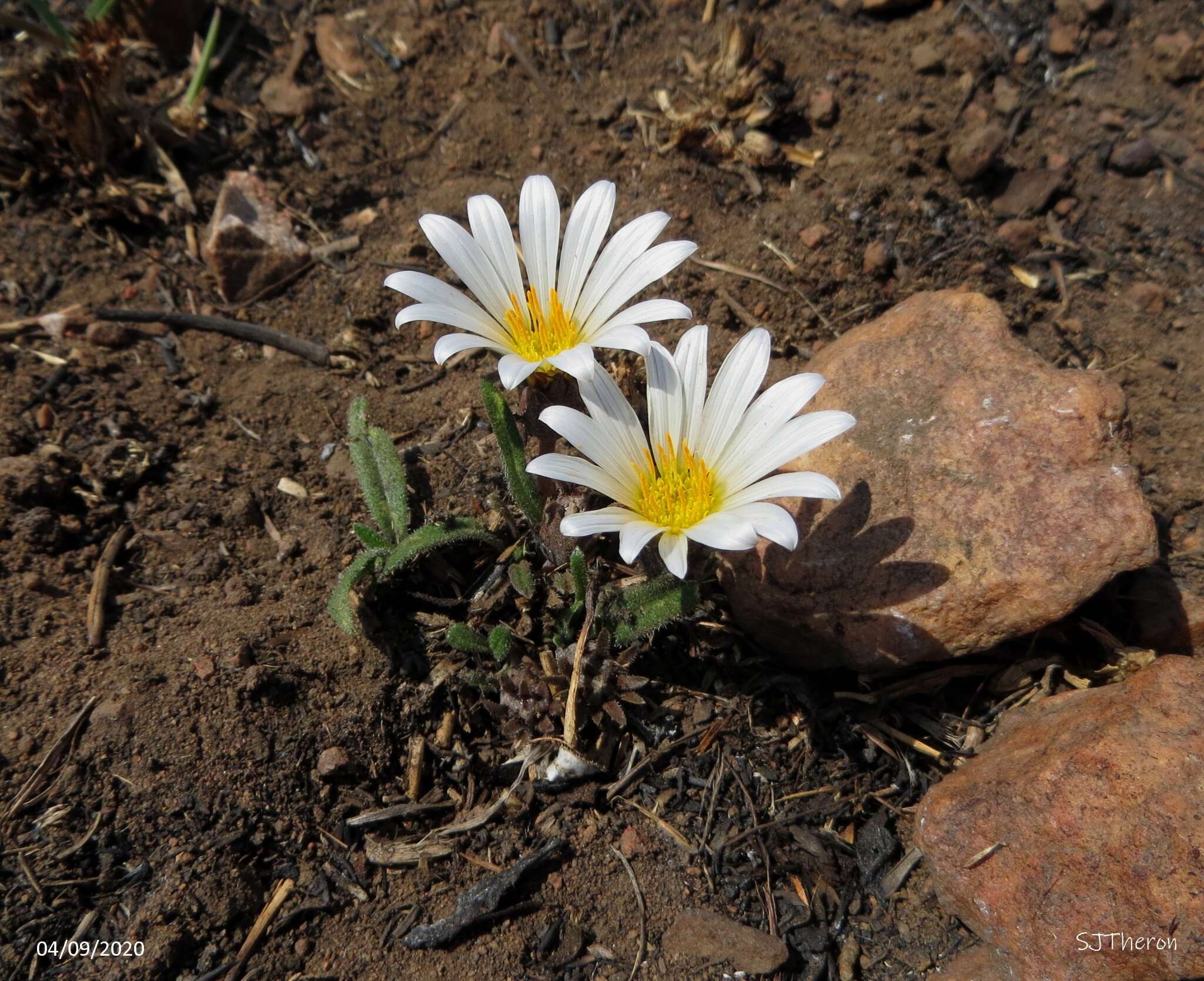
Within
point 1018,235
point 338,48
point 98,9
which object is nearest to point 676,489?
point 1018,235

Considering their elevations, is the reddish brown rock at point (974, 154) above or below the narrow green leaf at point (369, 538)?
above

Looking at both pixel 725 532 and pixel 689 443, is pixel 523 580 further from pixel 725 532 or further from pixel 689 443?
pixel 725 532

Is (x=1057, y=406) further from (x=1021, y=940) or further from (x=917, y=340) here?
(x=1021, y=940)

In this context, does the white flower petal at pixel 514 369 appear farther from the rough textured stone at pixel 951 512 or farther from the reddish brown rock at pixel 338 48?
the reddish brown rock at pixel 338 48

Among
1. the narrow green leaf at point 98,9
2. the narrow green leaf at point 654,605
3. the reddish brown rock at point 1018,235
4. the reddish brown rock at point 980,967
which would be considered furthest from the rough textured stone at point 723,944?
the narrow green leaf at point 98,9

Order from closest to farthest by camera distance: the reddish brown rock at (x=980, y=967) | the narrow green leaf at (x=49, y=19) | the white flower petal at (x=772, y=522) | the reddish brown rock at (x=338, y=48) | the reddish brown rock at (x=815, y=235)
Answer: the white flower petal at (x=772, y=522), the reddish brown rock at (x=980, y=967), the narrow green leaf at (x=49, y=19), the reddish brown rock at (x=815, y=235), the reddish brown rock at (x=338, y=48)

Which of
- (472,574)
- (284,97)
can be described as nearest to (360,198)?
(284,97)

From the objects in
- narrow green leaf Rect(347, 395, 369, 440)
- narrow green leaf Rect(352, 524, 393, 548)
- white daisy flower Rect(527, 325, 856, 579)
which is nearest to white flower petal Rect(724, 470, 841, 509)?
white daisy flower Rect(527, 325, 856, 579)
